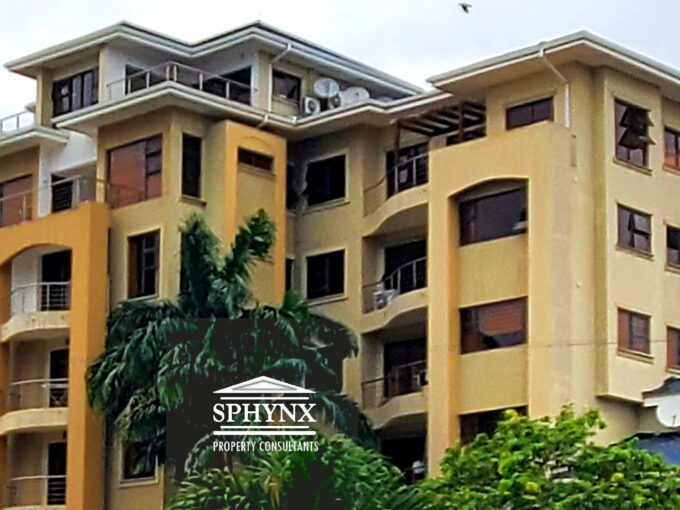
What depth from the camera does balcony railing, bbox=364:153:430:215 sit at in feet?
127

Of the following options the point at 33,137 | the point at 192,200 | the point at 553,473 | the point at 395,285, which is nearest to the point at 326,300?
the point at 395,285

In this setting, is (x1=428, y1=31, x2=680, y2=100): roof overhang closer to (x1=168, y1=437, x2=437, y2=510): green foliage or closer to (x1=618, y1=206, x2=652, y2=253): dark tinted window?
(x1=618, y1=206, x2=652, y2=253): dark tinted window

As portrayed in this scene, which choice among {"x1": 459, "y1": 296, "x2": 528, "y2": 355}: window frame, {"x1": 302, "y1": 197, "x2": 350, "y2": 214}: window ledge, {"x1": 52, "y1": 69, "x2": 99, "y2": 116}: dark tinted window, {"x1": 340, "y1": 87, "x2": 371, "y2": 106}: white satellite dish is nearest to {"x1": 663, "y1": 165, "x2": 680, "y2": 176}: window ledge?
{"x1": 459, "y1": 296, "x2": 528, "y2": 355}: window frame

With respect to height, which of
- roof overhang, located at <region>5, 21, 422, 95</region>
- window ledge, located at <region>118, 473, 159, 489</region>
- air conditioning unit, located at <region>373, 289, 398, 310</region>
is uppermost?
roof overhang, located at <region>5, 21, 422, 95</region>

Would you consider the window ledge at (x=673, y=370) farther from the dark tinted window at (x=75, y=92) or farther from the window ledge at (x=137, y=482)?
the dark tinted window at (x=75, y=92)

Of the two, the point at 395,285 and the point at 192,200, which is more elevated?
the point at 192,200

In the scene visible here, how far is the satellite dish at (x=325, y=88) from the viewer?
41844mm

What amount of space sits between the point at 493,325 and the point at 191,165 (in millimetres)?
8043

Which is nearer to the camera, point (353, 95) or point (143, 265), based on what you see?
point (143, 265)

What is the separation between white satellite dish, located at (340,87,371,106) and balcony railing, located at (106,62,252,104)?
241 centimetres

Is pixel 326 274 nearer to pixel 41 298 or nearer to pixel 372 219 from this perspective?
pixel 372 219

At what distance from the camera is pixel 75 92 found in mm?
42719

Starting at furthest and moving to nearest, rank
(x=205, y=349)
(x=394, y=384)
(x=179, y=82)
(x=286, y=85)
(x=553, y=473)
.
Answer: (x=286, y=85) → (x=179, y=82) → (x=394, y=384) → (x=205, y=349) → (x=553, y=473)

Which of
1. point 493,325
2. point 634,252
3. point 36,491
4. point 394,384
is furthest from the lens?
point 36,491
